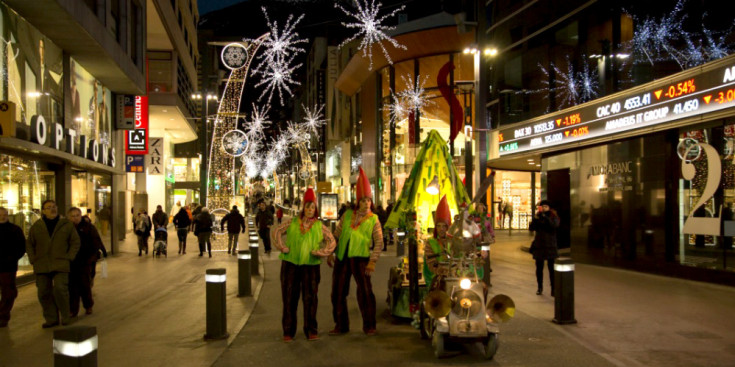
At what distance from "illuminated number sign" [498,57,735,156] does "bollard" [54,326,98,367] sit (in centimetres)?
1142

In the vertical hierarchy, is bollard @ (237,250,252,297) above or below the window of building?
below

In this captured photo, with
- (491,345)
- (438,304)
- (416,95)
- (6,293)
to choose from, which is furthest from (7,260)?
(416,95)

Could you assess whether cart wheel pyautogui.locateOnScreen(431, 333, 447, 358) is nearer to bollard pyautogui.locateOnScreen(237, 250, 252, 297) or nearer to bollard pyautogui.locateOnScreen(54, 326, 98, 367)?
bollard pyautogui.locateOnScreen(54, 326, 98, 367)

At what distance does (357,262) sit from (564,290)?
294cm

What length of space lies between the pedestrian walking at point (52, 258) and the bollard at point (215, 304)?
2419 mm

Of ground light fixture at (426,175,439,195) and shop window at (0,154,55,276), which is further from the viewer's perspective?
shop window at (0,154,55,276)

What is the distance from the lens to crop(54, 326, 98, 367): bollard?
3.72 m

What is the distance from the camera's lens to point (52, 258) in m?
8.54

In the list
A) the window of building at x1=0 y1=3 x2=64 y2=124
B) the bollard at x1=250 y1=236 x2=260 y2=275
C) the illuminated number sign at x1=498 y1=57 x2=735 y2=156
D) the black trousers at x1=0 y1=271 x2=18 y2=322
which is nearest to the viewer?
the black trousers at x1=0 y1=271 x2=18 y2=322

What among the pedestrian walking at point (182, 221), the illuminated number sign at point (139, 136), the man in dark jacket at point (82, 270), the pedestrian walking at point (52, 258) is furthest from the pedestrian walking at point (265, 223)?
the pedestrian walking at point (52, 258)

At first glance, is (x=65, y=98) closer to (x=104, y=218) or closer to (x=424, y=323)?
(x=104, y=218)

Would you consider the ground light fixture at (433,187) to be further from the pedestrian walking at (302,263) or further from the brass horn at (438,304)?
the brass horn at (438,304)

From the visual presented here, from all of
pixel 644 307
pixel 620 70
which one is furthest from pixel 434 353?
pixel 620 70

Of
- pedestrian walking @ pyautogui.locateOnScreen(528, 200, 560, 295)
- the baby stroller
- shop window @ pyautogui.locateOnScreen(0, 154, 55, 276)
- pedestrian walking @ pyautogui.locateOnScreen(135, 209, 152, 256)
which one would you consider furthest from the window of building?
pedestrian walking @ pyautogui.locateOnScreen(528, 200, 560, 295)
